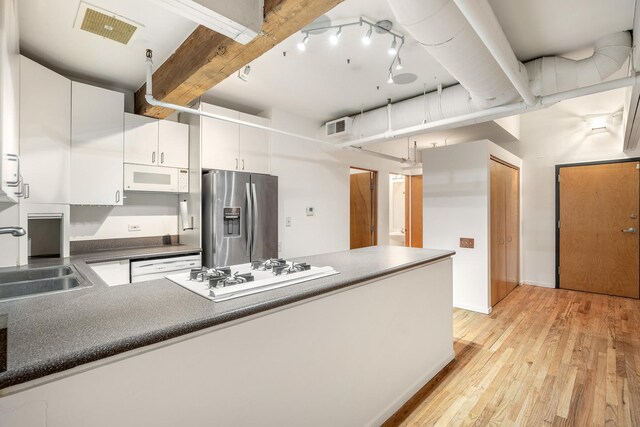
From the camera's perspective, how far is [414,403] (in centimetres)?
211

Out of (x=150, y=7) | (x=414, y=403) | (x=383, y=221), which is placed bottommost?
(x=414, y=403)

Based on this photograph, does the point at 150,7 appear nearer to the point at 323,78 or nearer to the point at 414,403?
the point at 323,78

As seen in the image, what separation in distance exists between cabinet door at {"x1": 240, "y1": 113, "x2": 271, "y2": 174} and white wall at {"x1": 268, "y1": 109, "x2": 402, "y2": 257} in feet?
0.41

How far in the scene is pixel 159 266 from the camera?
9.99 feet

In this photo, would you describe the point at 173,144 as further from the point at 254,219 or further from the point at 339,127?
the point at 339,127

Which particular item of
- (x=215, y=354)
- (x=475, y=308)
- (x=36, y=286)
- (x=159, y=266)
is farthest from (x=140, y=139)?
(x=475, y=308)

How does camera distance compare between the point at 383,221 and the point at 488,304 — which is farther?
the point at 383,221

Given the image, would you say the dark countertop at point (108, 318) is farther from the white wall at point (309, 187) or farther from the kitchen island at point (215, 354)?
the white wall at point (309, 187)

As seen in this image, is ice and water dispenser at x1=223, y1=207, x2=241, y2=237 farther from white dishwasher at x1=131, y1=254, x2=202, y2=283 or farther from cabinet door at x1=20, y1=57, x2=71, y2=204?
cabinet door at x1=20, y1=57, x2=71, y2=204

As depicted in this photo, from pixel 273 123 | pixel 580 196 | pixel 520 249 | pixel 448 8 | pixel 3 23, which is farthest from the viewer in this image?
pixel 520 249

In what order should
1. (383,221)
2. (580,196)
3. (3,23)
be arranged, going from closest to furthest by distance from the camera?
(3,23) → (580,196) → (383,221)

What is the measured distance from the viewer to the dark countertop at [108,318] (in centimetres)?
81

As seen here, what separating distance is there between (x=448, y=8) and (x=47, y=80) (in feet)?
10.00

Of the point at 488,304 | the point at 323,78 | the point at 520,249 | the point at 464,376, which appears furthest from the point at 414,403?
the point at 520,249
